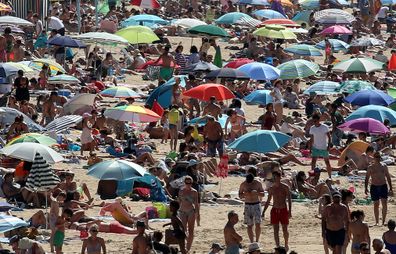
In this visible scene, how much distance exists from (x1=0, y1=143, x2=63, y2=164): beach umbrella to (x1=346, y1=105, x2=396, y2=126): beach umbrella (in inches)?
259

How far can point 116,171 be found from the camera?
19.3 metres

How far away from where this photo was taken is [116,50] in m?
36.3

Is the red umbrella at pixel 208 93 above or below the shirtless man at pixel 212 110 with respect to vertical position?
above

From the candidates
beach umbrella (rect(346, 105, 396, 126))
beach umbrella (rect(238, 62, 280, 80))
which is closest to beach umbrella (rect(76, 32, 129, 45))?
beach umbrella (rect(238, 62, 280, 80))

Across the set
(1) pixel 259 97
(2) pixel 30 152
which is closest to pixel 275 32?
(1) pixel 259 97

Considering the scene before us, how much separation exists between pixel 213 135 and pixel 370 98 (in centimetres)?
464

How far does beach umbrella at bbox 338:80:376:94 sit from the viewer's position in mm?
29452

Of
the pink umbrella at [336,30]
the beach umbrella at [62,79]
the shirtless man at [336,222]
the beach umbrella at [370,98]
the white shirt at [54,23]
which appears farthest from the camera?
the pink umbrella at [336,30]

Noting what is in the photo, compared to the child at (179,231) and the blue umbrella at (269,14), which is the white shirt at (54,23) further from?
the child at (179,231)

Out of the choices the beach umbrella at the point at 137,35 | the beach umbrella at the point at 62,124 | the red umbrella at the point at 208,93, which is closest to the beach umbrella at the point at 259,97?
the red umbrella at the point at 208,93

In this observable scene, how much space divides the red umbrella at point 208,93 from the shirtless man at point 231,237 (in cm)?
884

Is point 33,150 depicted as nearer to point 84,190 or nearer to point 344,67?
point 84,190

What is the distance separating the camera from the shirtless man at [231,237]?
1658 cm

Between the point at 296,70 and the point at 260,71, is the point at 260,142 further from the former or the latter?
the point at 296,70
